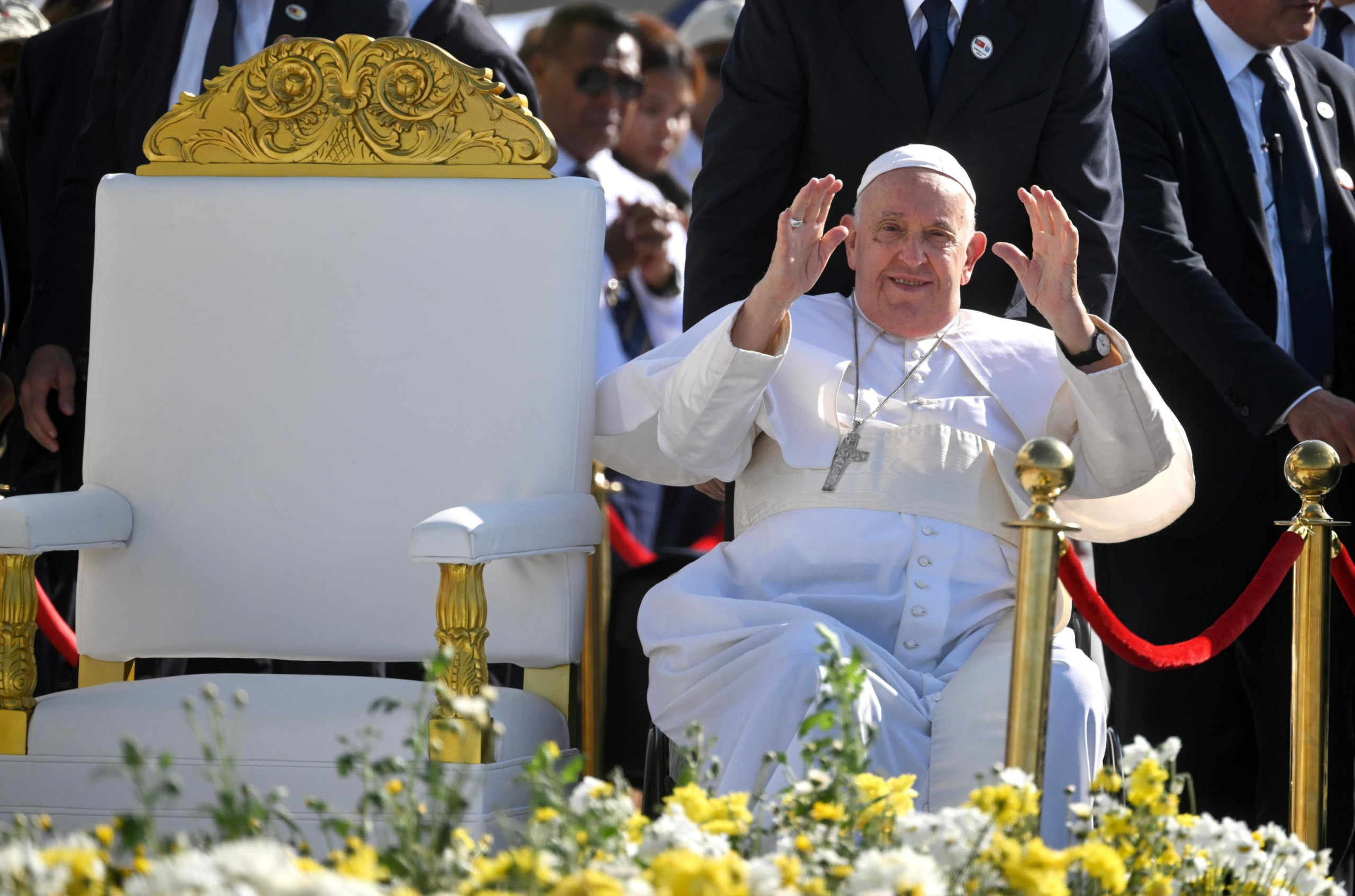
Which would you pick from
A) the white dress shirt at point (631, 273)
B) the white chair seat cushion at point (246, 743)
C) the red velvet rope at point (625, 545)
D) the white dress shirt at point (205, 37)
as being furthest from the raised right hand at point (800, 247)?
the white dress shirt at point (631, 273)

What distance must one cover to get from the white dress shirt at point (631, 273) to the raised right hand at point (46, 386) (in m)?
1.98

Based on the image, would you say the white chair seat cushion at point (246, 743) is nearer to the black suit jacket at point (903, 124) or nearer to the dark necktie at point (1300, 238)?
the black suit jacket at point (903, 124)

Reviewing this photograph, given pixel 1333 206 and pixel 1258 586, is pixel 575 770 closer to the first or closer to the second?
pixel 1258 586

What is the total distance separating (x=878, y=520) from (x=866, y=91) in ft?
3.50

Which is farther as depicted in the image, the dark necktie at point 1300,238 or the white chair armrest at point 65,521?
the dark necktie at point 1300,238

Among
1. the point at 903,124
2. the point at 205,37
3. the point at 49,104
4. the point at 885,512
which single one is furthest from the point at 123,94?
the point at 885,512

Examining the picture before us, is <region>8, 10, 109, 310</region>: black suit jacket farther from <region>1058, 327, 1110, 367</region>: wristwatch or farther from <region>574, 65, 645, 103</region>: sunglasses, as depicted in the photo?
<region>1058, 327, 1110, 367</region>: wristwatch

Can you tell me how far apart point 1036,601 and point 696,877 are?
1101 mm

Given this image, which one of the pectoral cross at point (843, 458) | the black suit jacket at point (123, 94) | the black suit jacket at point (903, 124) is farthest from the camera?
the black suit jacket at point (123, 94)

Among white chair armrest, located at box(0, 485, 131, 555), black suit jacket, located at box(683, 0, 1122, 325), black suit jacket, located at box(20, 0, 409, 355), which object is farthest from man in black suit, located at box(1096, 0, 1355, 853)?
white chair armrest, located at box(0, 485, 131, 555)

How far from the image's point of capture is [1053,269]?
9.57 feet

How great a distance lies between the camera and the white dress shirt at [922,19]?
145 inches

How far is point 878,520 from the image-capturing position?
305 cm

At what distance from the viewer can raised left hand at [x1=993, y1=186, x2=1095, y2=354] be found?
9.58 feet
